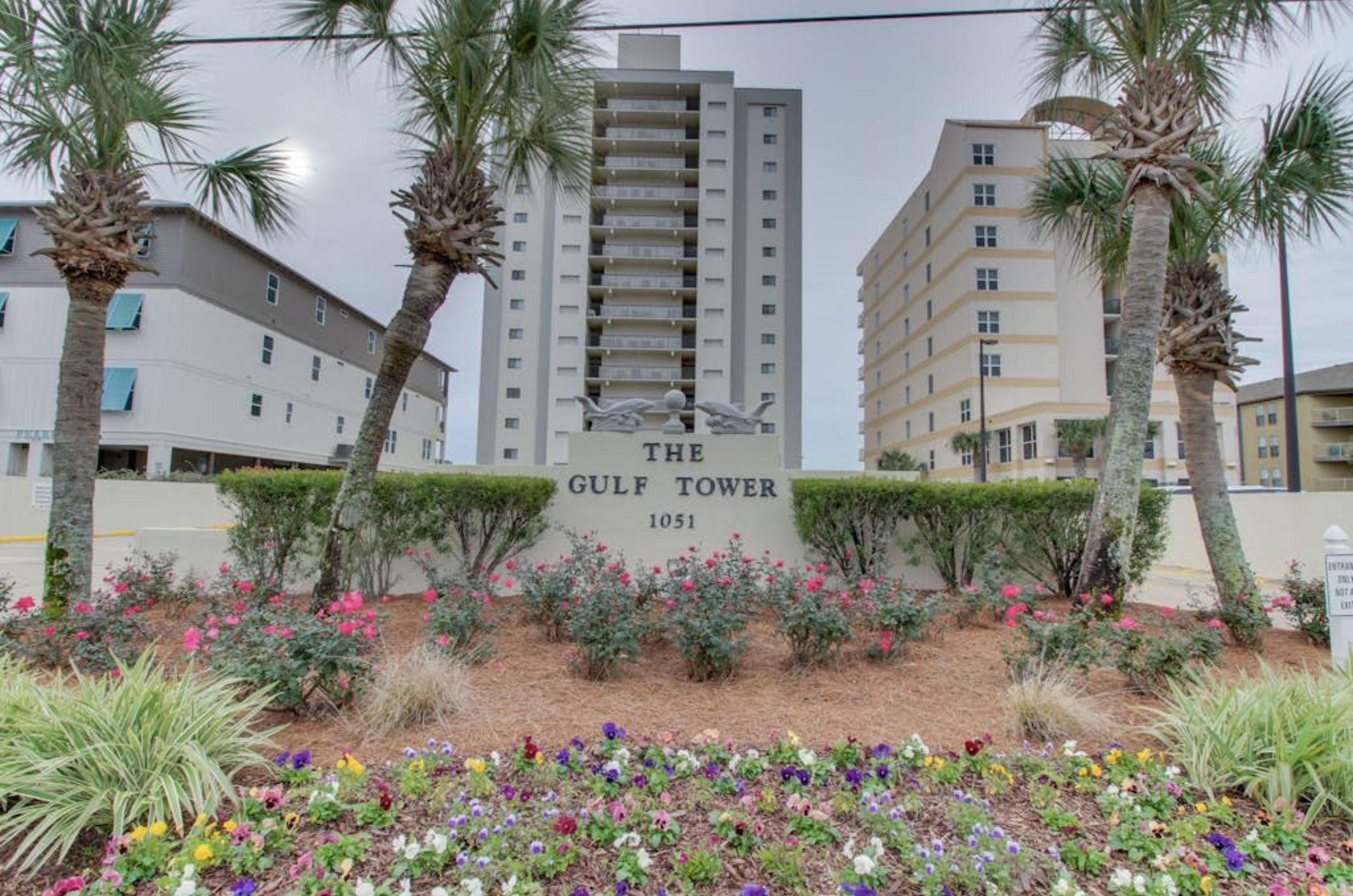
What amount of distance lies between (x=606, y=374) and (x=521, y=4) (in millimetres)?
32603

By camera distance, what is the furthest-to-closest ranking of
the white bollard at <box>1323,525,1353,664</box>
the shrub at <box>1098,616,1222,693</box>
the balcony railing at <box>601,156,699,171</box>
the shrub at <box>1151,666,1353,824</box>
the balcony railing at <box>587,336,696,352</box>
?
the balcony railing at <box>601,156,699,171</box>, the balcony railing at <box>587,336,696,352</box>, the white bollard at <box>1323,525,1353,664</box>, the shrub at <box>1098,616,1222,693</box>, the shrub at <box>1151,666,1353,824</box>

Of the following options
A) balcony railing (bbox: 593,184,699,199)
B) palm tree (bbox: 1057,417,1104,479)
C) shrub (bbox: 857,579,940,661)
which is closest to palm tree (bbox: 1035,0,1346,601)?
shrub (bbox: 857,579,940,661)

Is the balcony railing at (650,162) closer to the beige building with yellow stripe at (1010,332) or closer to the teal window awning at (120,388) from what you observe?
the beige building with yellow stripe at (1010,332)

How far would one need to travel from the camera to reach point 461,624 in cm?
507

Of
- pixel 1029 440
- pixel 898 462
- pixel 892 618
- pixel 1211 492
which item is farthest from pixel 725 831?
pixel 898 462

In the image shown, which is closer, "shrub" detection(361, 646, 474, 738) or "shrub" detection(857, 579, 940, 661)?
"shrub" detection(361, 646, 474, 738)

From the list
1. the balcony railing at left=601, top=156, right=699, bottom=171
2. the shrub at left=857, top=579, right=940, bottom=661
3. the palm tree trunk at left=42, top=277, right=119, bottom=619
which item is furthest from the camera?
the balcony railing at left=601, top=156, right=699, bottom=171

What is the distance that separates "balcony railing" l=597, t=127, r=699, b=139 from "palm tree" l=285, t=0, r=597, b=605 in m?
35.7

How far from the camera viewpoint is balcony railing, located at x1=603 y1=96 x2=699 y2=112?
39.1m

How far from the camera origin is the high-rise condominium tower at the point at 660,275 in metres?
38.4

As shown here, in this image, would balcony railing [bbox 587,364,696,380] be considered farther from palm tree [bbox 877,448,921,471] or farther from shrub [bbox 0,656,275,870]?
shrub [bbox 0,656,275,870]

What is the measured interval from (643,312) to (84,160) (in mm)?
33083

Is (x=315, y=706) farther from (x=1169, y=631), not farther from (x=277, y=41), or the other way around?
(x=277, y=41)

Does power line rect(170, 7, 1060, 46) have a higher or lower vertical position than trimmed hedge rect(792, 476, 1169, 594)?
higher
